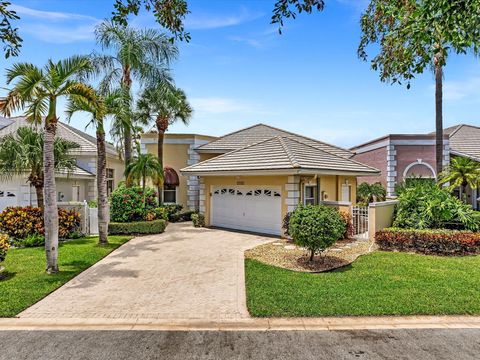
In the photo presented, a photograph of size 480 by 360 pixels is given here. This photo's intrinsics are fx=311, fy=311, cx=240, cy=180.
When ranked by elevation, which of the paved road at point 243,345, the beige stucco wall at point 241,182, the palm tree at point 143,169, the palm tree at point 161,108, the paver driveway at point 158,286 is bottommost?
the paved road at point 243,345

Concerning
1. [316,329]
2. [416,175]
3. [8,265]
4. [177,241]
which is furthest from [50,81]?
[416,175]

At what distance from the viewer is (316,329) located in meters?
6.31

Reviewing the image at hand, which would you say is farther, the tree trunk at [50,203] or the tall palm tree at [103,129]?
the tall palm tree at [103,129]

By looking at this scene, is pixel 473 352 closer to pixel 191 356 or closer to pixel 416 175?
pixel 191 356

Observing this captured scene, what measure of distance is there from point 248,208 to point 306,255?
20.7ft

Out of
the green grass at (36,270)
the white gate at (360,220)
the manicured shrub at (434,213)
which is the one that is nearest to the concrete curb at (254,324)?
the green grass at (36,270)

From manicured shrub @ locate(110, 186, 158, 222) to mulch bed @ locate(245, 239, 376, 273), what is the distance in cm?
778

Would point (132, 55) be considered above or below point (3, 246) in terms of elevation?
above

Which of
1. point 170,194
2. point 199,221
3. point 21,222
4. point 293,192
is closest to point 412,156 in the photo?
point 293,192

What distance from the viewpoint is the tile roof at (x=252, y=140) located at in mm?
24334

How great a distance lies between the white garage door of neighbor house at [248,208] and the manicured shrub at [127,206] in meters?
4.24

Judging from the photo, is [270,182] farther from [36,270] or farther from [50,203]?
[36,270]

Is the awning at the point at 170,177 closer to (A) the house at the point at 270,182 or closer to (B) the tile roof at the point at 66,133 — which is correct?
(A) the house at the point at 270,182

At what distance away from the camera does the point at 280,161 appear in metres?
15.8
